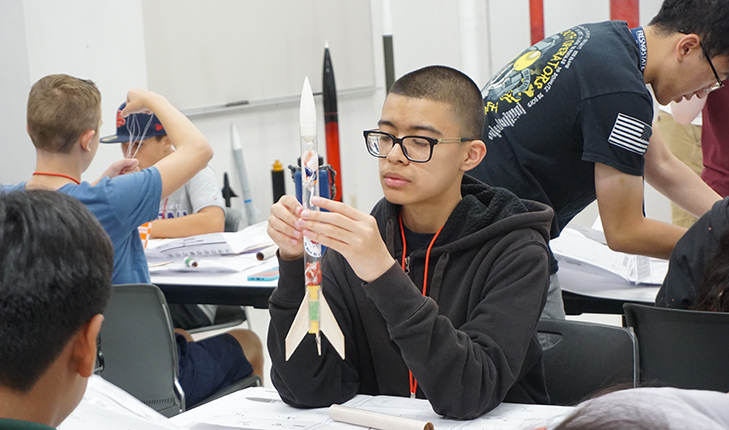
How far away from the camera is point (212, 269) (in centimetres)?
248

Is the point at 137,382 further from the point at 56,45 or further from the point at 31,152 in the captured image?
the point at 56,45

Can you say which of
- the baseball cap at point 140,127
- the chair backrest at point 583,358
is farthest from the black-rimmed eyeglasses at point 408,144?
the baseball cap at point 140,127

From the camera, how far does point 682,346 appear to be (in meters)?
1.47

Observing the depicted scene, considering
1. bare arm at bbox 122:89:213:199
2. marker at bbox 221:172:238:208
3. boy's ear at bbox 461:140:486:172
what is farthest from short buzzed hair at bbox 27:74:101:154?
marker at bbox 221:172:238:208

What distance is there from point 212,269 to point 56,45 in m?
1.83

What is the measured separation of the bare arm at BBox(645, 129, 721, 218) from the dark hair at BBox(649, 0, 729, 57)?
0.38 meters

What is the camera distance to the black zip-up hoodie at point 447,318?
1.19 meters

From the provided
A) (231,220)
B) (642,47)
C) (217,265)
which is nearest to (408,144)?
(642,47)

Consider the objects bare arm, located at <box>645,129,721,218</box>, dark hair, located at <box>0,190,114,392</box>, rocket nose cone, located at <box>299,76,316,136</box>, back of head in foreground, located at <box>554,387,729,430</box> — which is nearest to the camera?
back of head in foreground, located at <box>554,387,729,430</box>

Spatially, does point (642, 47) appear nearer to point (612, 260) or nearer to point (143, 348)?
point (612, 260)

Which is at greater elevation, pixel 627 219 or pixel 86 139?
pixel 86 139

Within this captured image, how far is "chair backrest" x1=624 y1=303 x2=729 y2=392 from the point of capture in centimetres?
142

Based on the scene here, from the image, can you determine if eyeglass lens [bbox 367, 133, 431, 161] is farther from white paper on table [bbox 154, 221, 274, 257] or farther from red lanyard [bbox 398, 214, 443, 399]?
white paper on table [bbox 154, 221, 274, 257]

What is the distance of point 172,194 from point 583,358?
6.75 feet
